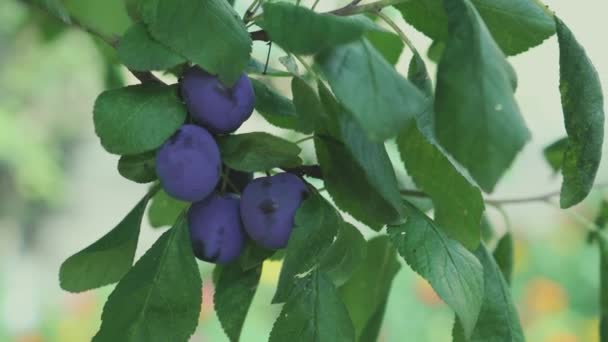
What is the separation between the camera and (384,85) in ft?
A: 1.18

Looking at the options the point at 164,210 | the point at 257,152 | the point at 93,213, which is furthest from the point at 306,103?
the point at 93,213

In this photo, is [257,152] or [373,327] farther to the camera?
[373,327]

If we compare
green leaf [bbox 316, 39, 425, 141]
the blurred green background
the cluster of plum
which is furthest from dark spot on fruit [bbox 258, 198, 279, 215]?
the blurred green background

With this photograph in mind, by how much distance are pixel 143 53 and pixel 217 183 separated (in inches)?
3.2

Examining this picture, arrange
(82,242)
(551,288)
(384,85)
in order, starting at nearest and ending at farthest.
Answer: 1. (384,85)
2. (551,288)
3. (82,242)

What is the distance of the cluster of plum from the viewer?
44 cm

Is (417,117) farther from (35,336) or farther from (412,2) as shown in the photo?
(35,336)

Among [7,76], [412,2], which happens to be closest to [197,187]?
[412,2]

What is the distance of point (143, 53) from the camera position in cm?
44

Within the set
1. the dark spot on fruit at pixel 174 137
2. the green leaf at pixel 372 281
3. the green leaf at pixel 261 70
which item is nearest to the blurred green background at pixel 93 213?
the green leaf at pixel 372 281

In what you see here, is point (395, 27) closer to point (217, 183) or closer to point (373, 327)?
point (217, 183)

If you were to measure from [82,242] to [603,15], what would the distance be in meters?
1.38

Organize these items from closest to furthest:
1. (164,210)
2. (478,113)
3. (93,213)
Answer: (478,113) < (164,210) < (93,213)

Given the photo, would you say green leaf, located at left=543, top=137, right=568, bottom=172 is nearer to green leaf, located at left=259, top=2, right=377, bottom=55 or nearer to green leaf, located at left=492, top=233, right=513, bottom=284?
green leaf, located at left=492, top=233, right=513, bottom=284
